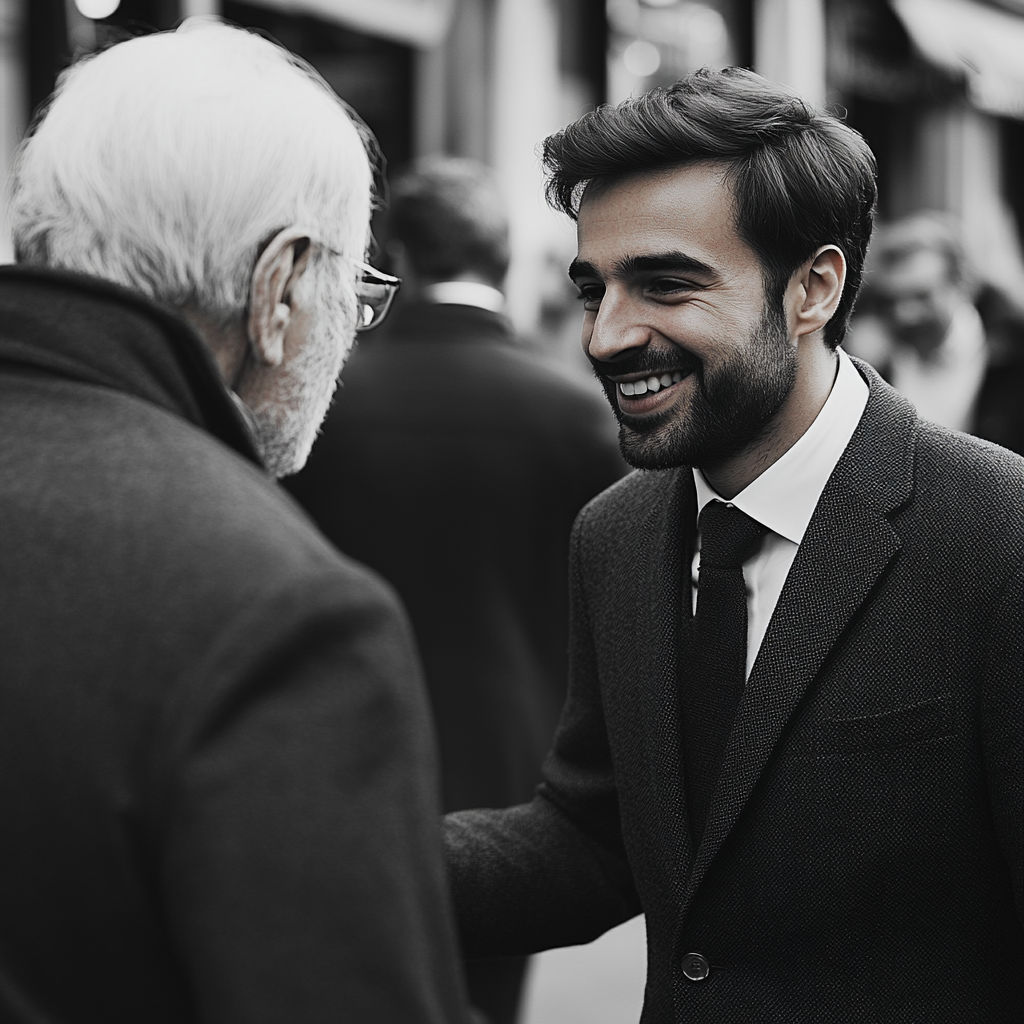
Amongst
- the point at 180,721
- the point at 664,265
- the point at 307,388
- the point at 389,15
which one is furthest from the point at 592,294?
the point at 389,15

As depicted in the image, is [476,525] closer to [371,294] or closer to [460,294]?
[460,294]

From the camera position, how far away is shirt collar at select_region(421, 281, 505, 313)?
4184 mm

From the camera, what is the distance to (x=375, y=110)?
8820 mm

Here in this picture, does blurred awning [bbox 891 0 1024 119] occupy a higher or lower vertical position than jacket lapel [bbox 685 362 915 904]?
lower

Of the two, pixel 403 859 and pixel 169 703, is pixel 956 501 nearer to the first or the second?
pixel 403 859

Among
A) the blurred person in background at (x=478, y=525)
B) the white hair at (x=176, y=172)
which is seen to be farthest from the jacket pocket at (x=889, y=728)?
the blurred person in background at (x=478, y=525)

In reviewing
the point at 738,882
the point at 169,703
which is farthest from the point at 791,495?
the point at 169,703

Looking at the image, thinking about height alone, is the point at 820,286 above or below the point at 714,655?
above

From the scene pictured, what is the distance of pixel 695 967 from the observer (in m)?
1.95

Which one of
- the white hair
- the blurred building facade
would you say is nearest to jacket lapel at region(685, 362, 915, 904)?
the white hair

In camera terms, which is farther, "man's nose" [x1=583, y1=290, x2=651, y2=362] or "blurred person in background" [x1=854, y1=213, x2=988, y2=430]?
"blurred person in background" [x1=854, y1=213, x2=988, y2=430]

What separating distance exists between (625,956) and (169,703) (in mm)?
4352

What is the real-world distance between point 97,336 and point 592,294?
0.90m

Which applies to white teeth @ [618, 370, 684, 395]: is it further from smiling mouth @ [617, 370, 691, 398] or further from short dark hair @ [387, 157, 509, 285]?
short dark hair @ [387, 157, 509, 285]
